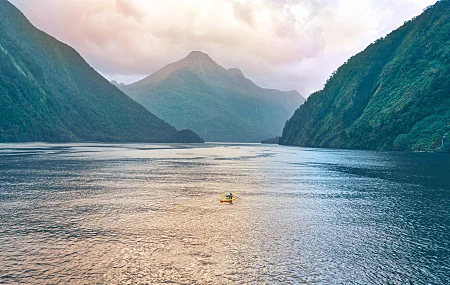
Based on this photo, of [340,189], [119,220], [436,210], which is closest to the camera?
[119,220]

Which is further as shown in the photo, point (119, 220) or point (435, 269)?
point (119, 220)

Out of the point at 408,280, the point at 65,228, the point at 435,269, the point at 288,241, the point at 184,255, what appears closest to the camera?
the point at 408,280

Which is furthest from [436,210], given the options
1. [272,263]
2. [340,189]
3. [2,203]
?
[2,203]

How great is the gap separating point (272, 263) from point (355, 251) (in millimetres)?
9466

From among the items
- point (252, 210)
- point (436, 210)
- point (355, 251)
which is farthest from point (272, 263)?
point (436, 210)

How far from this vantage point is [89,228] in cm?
4050

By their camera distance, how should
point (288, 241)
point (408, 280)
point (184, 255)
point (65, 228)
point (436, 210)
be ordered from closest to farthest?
1. point (408, 280)
2. point (184, 255)
3. point (288, 241)
4. point (65, 228)
5. point (436, 210)

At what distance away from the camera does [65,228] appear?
4012 centimetres

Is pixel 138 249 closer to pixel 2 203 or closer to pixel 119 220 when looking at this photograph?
pixel 119 220

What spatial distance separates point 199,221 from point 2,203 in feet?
108

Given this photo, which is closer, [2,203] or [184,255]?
[184,255]

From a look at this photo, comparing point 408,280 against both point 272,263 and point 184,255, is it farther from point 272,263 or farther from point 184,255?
point 184,255

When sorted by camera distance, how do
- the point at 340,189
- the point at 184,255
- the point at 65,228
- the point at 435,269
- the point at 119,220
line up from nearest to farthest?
the point at 435,269 → the point at 184,255 → the point at 65,228 → the point at 119,220 → the point at 340,189

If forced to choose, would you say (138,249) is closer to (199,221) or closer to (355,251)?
(199,221)
